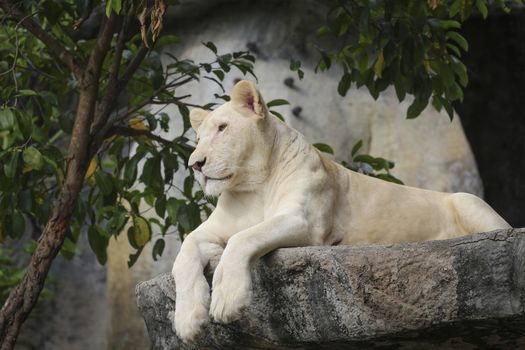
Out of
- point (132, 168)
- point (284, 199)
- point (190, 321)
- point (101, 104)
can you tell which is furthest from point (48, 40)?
point (190, 321)

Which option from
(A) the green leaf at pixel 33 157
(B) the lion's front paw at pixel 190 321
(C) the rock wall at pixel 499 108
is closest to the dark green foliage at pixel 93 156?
(A) the green leaf at pixel 33 157

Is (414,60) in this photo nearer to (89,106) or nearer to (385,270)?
(89,106)

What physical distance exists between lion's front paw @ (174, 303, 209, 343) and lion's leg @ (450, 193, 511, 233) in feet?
4.74

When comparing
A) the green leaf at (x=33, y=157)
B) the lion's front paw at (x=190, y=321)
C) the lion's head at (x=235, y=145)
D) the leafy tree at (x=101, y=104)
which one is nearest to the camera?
the lion's front paw at (x=190, y=321)

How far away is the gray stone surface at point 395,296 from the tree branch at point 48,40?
272 centimetres

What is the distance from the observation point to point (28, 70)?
622cm

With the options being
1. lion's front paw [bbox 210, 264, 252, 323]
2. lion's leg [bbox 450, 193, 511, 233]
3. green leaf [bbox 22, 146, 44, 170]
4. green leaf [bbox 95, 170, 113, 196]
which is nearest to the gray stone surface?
lion's front paw [bbox 210, 264, 252, 323]

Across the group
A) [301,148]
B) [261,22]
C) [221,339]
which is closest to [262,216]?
[301,148]

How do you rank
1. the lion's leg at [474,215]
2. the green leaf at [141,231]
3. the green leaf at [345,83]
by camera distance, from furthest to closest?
the green leaf at [345,83], the green leaf at [141,231], the lion's leg at [474,215]

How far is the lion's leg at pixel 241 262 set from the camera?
11.3 feet

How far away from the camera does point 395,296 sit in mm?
3355

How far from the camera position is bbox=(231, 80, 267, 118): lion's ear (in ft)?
13.7

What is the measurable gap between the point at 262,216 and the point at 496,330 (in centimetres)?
121

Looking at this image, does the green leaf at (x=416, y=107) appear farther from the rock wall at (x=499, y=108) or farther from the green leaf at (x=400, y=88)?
the rock wall at (x=499, y=108)
